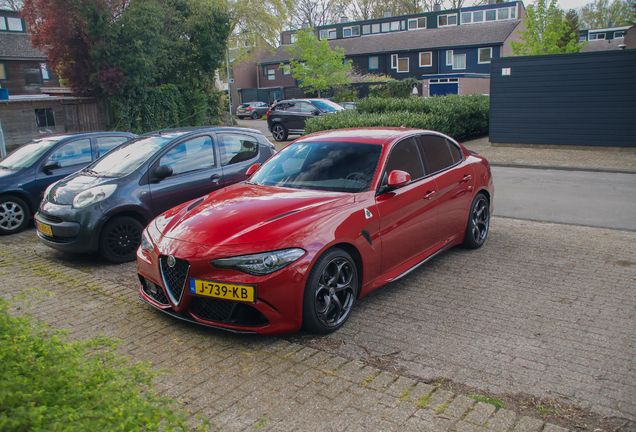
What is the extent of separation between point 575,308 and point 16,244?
7383mm

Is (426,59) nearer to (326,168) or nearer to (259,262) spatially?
(326,168)

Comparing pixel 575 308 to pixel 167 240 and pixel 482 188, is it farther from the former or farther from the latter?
pixel 167 240

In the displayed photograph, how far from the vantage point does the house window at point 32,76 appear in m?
39.3

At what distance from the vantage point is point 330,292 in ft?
13.8

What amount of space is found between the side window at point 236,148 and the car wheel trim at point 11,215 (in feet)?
11.6

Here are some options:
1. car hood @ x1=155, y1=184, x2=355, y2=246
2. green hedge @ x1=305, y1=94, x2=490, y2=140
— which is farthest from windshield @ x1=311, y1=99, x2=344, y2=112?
car hood @ x1=155, y1=184, x2=355, y2=246

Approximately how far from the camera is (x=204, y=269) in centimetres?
396

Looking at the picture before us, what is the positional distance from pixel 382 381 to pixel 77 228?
448 centimetres

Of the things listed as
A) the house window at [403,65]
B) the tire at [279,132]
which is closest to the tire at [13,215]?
the tire at [279,132]

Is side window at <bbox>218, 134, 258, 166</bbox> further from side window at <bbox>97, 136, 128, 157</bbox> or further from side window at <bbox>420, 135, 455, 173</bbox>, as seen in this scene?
side window at <bbox>420, 135, 455, 173</bbox>

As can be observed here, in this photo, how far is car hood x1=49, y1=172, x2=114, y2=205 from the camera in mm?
6617

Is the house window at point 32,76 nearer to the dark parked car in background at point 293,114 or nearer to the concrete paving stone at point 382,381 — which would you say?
the dark parked car in background at point 293,114

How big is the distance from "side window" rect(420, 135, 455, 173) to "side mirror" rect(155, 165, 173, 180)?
3.31m

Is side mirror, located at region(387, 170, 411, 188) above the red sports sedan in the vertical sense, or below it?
above
